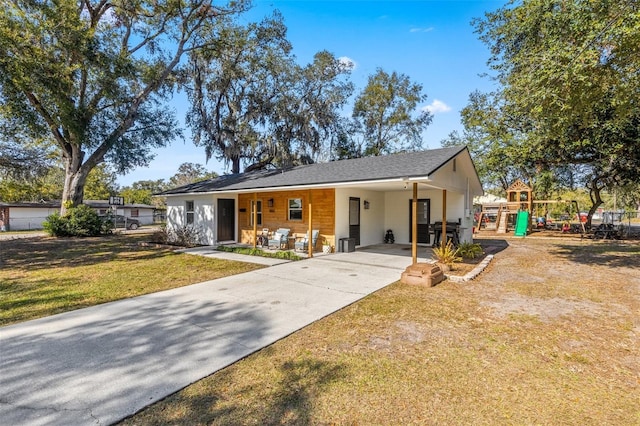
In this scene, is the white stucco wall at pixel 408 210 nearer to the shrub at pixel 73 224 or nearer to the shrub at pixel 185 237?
the shrub at pixel 185 237

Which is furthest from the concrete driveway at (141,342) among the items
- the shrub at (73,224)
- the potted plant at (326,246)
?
the shrub at (73,224)

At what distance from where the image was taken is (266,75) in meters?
21.8

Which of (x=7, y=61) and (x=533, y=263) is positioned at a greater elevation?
(x=7, y=61)

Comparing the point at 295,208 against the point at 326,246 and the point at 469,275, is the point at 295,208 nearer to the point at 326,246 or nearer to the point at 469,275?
the point at 326,246

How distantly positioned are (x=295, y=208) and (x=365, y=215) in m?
2.87

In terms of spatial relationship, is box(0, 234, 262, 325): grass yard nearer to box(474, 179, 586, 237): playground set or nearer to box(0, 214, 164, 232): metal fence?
box(474, 179, 586, 237): playground set

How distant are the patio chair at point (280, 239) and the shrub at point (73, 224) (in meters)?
11.2

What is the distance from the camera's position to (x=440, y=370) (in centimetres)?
307

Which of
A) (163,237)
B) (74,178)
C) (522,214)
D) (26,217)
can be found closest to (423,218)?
(522,214)

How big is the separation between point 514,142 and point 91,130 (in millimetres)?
23127

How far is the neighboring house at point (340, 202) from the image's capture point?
9562 mm

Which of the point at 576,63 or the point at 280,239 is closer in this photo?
the point at 576,63

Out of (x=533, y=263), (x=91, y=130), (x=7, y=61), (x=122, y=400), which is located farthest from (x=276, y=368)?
(x=91, y=130)

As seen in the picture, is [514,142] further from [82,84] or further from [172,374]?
[82,84]
